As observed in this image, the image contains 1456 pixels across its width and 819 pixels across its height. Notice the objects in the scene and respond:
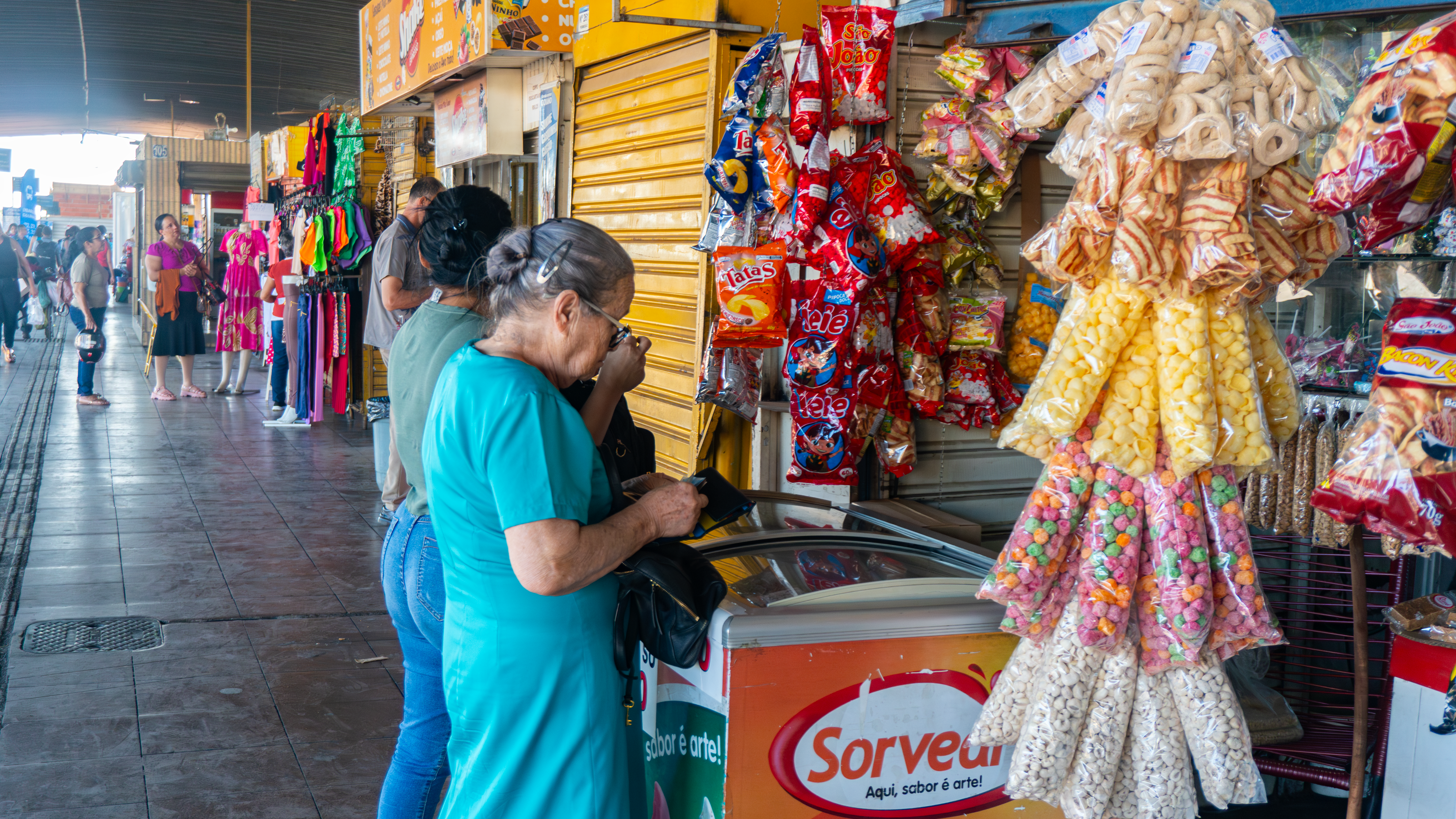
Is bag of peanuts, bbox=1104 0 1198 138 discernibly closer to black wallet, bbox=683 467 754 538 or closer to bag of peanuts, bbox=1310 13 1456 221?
bag of peanuts, bbox=1310 13 1456 221

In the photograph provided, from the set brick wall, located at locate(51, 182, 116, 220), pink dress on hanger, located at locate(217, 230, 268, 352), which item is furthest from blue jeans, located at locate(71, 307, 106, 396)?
brick wall, located at locate(51, 182, 116, 220)

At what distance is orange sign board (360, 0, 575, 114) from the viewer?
5.44 meters

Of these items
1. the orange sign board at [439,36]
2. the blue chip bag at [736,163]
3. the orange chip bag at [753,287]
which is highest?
the orange sign board at [439,36]

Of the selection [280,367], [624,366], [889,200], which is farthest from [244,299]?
[624,366]

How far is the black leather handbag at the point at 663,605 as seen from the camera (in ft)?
6.14

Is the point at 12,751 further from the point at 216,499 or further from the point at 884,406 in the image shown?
the point at 216,499

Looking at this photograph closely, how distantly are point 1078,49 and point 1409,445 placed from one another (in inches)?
32.7

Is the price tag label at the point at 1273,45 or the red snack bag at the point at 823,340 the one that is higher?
the price tag label at the point at 1273,45

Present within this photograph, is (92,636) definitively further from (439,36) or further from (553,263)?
(553,263)

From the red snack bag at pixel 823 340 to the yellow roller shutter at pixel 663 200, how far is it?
0.90 metres

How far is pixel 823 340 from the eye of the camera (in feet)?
10.6

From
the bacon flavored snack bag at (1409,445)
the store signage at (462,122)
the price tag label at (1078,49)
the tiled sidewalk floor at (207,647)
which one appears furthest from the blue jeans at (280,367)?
A: the bacon flavored snack bag at (1409,445)

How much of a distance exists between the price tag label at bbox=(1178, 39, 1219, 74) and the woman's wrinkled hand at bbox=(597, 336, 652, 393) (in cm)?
103

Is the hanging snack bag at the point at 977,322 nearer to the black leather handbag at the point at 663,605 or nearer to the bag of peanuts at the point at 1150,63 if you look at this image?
the bag of peanuts at the point at 1150,63
